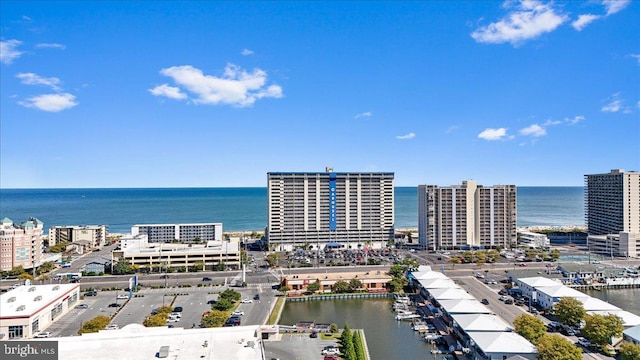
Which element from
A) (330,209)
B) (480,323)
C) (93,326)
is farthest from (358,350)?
(330,209)

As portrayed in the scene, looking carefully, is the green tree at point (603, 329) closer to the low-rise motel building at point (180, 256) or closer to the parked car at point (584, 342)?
the parked car at point (584, 342)

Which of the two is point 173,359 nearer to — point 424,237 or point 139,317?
point 139,317

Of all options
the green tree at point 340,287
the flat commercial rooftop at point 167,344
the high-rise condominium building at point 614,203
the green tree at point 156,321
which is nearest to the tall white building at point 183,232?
the green tree at point 340,287

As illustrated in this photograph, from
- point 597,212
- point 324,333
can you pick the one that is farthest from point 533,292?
point 597,212

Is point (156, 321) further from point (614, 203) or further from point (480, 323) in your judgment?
point (614, 203)

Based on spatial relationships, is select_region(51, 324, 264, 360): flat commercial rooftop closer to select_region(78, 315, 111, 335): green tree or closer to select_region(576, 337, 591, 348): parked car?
select_region(78, 315, 111, 335): green tree

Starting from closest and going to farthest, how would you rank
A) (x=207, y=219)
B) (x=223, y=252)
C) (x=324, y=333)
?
(x=324, y=333) < (x=223, y=252) < (x=207, y=219)

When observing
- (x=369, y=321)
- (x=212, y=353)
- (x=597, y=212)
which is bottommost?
(x=369, y=321)

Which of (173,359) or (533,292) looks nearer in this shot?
(173,359)
